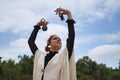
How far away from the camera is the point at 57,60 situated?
5.57 meters

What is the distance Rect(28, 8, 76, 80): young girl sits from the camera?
5.42 meters

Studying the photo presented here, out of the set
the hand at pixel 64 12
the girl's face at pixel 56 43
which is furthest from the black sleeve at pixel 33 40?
the hand at pixel 64 12

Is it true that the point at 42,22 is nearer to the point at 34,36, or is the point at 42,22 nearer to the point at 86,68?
the point at 34,36

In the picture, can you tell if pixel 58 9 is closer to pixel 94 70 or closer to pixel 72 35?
pixel 72 35

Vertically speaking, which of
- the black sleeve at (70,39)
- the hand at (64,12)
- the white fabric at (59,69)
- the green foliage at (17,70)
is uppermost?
the green foliage at (17,70)

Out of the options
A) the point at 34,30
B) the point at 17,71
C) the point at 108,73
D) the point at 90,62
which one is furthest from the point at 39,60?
the point at 108,73

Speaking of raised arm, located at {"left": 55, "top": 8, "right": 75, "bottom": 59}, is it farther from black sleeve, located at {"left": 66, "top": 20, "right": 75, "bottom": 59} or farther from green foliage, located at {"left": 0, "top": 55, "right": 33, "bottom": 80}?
green foliage, located at {"left": 0, "top": 55, "right": 33, "bottom": 80}

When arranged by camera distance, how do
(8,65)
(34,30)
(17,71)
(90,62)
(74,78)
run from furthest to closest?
(90,62)
(8,65)
(17,71)
(34,30)
(74,78)

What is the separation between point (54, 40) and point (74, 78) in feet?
2.41

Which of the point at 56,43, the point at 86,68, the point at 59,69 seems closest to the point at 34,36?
the point at 56,43

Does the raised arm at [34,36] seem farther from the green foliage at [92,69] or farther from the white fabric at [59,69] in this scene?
the green foliage at [92,69]

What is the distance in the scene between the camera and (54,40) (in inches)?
225

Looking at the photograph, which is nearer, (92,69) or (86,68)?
(86,68)

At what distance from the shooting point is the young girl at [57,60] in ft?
17.8
